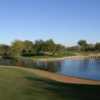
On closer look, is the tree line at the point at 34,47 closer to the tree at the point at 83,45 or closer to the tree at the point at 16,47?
the tree at the point at 16,47

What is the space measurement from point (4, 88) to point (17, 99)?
12.1 feet

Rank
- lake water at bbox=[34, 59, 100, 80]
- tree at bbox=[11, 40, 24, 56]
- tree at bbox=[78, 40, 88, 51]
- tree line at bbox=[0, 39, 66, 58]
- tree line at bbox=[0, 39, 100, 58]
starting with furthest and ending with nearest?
tree at bbox=[78, 40, 88, 51] → tree line at bbox=[0, 39, 66, 58] → tree line at bbox=[0, 39, 100, 58] → tree at bbox=[11, 40, 24, 56] → lake water at bbox=[34, 59, 100, 80]

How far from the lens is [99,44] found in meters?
186

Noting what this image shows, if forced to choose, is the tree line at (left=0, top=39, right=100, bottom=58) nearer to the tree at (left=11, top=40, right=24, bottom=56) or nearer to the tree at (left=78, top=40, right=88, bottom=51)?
the tree at (left=11, top=40, right=24, bottom=56)

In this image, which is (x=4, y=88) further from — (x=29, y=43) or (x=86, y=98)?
(x=29, y=43)

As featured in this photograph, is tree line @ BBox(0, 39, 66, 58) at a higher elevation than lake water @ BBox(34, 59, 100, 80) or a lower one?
higher

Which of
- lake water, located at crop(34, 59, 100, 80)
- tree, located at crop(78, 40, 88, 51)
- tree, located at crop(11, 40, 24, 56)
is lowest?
lake water, located at crop(34, 59, 100, 80)

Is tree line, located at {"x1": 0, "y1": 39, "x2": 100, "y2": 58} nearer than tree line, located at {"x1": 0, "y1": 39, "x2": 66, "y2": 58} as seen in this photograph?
Yes

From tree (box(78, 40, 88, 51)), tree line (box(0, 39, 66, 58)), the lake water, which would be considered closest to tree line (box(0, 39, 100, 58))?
tree line (box(0, 39, 66, 58))

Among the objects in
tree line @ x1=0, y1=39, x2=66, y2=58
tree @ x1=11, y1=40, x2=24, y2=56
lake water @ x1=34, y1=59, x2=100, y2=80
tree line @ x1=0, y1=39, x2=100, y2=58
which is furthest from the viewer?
tree line @ x1=0, y1=39, x2=66, y2=58

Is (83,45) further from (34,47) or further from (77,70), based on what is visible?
(77,70)

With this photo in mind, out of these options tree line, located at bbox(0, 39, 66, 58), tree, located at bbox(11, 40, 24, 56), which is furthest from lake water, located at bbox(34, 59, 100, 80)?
tree line, located at bbox(0, 39, 66, 58)

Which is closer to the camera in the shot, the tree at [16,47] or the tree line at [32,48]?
the tree at [16,47]

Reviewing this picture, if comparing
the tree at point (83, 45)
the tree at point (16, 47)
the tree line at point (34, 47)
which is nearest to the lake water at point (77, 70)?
the tree at point (16, 47)
